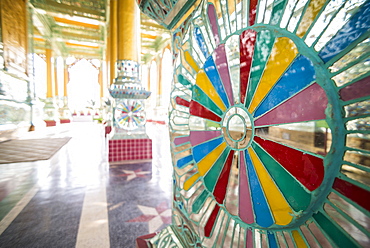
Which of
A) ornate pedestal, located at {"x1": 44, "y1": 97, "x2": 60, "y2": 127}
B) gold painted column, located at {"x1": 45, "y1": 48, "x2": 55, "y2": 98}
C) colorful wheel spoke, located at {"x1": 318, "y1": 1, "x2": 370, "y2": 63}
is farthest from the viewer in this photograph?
gold painted column, located at {"x1": 45, "y1": 48, "x2": 55, "y2": 98}

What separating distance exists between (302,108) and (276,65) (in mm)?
97

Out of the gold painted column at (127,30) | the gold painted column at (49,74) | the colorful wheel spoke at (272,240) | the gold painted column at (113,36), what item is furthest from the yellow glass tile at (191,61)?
the gold painted column at (49,74)

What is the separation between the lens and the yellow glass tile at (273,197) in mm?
335

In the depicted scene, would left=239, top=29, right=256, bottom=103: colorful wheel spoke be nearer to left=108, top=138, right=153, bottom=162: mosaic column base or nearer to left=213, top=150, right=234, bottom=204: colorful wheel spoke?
left=213, top=150, right=234, bottom=204: colorful wheel spoke

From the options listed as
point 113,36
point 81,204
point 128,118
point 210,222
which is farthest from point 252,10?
point 113,36

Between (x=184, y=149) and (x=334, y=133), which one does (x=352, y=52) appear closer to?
(x=334, y=133)

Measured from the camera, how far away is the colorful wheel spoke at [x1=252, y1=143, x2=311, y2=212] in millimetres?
309

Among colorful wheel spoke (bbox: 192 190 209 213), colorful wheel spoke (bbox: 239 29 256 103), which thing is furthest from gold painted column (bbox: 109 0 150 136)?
colorful wheel spoke (bbox: 239 29 256 103)

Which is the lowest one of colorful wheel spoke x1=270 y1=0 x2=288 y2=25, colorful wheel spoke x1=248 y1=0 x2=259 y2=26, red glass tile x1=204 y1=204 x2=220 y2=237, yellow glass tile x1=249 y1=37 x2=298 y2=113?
red glass tile x1=204 y1=204 x2=220 y2=237

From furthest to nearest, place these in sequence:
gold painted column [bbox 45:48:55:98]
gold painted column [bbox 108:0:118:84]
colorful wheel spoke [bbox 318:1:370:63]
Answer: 1. gold painted column [bbox 45:48:55:98]
2. gold painted column [bbox 108:0:118:84]
3. colorful wheel spoke [bbox 318:1:370:63]

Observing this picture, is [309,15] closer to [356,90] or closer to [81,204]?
[356,90]

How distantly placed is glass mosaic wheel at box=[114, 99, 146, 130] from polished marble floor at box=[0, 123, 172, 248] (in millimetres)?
764

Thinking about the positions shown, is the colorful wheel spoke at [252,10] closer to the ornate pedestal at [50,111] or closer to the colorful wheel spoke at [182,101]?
the colorful wheel spoke at [182,101]

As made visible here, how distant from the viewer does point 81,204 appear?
5.09 feet
